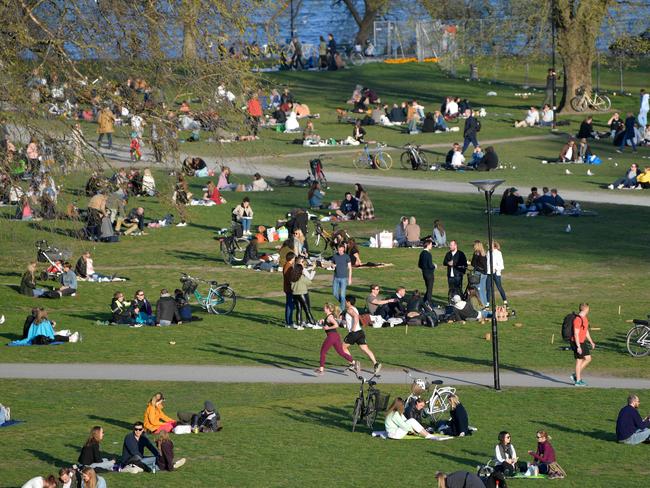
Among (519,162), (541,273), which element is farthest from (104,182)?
(519,162)

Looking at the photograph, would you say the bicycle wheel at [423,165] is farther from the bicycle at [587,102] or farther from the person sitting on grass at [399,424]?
the person sitting on grass at [399,424]

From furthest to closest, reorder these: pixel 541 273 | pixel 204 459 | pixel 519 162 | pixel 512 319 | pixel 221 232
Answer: pixel 519 162 → pixel 221 232 → pixel 541 273 → pixel 512 319 → pixel 204 459

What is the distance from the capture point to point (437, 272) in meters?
37.9

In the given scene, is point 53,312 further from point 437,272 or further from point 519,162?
point 519,162

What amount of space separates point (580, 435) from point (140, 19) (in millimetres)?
11607

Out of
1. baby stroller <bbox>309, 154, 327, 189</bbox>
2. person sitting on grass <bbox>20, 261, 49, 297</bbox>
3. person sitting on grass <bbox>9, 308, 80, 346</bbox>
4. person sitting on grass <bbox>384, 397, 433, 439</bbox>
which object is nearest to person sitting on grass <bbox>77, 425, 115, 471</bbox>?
person sitting on grass <bbox>384, 397, 433, 439</bbox>

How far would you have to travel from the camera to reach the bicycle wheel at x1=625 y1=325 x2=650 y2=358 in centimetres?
2938

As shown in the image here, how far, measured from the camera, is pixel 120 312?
33188mm

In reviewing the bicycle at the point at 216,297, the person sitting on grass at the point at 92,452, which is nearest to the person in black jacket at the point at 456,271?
the bicycle at the point at 216,297

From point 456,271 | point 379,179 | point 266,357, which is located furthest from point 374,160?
point 266,357

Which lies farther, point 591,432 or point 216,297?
point 216,297

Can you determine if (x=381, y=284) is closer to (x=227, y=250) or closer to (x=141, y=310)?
(x=227, y=250)

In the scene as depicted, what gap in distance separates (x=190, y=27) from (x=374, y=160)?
27.9 meters

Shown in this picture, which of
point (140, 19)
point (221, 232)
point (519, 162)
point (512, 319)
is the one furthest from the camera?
point (519, 162)
